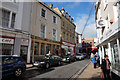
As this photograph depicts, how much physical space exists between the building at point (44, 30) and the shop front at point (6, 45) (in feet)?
10.2

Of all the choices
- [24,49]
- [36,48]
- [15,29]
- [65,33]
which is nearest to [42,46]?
[36,48]

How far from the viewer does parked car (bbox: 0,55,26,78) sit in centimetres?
552

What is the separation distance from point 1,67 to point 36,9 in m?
12.6

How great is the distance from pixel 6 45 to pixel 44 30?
7492mm

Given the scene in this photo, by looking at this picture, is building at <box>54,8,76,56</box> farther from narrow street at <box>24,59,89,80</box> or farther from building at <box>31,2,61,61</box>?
narrow street at <box>24,59,89,80</box>

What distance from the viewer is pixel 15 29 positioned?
12102mm

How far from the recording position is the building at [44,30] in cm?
1505

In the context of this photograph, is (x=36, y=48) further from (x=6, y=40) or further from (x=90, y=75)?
(x=90, y=75)

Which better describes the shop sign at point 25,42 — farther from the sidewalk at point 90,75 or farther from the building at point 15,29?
the sidewalk at point 90,75

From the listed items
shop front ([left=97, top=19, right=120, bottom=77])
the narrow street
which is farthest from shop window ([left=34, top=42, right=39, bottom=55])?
shop front ([left=97, top=19, right=120, bottom=77])

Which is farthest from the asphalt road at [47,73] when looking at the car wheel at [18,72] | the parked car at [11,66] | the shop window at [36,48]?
the shop window at [36,48]

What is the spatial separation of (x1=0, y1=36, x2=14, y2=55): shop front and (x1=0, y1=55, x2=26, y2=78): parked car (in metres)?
5.61

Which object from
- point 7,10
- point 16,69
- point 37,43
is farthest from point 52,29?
point 16,69

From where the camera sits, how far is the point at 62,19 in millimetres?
23422
